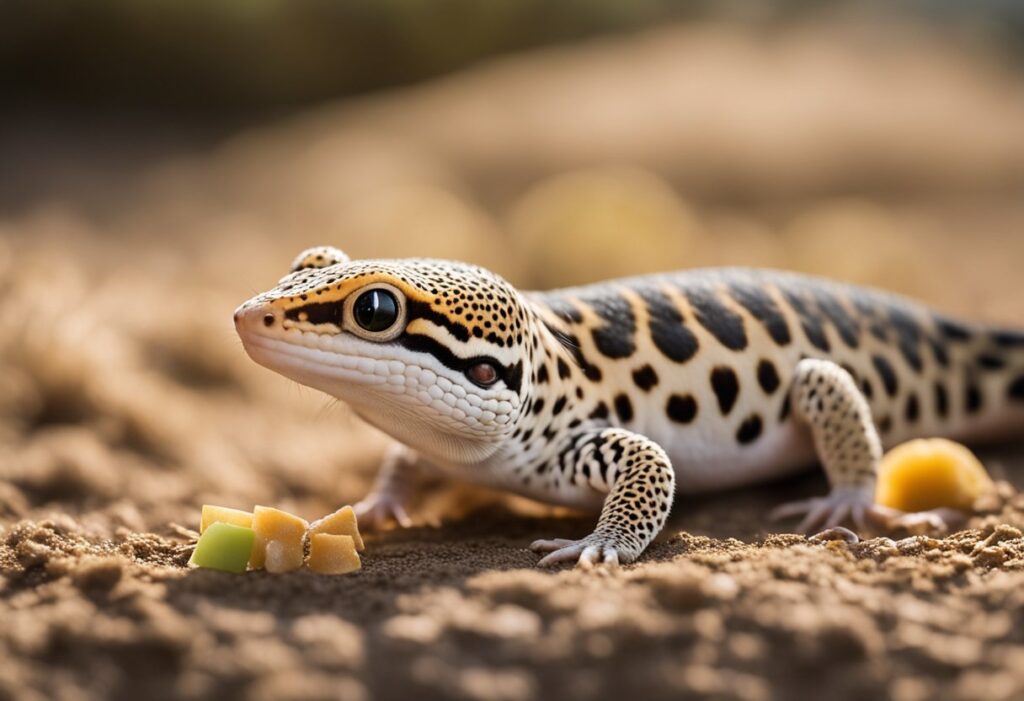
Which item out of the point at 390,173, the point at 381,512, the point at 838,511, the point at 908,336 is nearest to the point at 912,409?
the point at 908,336

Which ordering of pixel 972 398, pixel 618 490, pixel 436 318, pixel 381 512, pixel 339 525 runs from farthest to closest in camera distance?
pixel 972 398 < pixel 381 512 < pixel 618 490 < pixel 339 525 < pixel 436 318

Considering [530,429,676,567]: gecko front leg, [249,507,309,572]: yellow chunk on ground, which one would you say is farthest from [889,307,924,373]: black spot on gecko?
[249,507,309,572]: yellow chunk on ground

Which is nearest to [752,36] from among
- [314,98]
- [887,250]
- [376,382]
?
[314,98]

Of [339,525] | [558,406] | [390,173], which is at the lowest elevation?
[339,525]

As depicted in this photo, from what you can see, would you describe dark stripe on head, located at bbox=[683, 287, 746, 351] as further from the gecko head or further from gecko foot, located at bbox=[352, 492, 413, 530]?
gecko foot, located at bbox=[352, 492, 413, 530]

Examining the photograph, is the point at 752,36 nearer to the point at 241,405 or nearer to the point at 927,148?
the point at 927,148

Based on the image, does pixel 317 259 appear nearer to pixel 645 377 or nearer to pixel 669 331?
pixel 645 377

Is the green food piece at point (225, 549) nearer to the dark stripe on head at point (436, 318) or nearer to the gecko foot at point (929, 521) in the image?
the dark stripe on head at point (436, 318)
